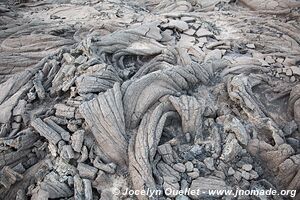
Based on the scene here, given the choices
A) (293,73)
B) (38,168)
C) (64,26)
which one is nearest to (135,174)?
(38,168)

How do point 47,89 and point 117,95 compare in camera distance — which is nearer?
point 117,95

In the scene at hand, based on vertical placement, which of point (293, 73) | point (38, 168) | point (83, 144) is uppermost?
point (293, 73)

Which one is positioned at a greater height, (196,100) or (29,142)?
(196,100)

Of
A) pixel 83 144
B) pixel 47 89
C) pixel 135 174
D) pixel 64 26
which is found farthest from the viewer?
pixel 64 26

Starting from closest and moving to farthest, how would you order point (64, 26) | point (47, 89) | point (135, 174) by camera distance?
point (135, 174) < point (47, 89) < point (64, 26)

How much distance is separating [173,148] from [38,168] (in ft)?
7.31

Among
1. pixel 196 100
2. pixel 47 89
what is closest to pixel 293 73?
pixel 196 100

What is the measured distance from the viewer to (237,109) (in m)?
5.92

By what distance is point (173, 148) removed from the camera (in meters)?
5.28

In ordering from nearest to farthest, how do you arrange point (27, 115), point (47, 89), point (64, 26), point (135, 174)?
point (135, 174), point (27, 115), point (47, 89), point (64, 26)

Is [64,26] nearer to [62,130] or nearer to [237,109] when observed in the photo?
[62,130]

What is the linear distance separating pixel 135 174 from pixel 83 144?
1.02 meters

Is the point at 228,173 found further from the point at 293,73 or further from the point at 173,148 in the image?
the point at 293,73

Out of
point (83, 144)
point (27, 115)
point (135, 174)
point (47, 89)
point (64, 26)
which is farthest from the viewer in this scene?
point (64, 26)
